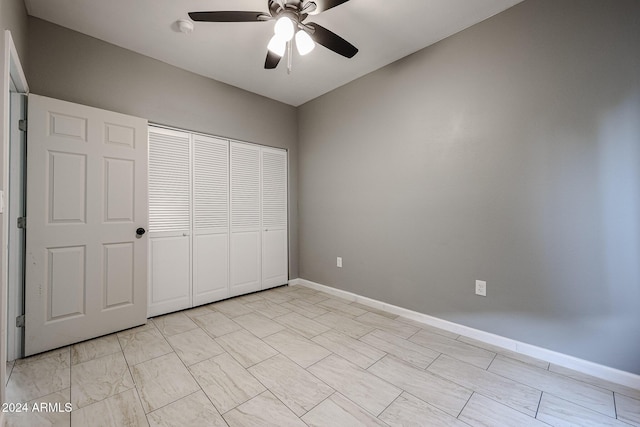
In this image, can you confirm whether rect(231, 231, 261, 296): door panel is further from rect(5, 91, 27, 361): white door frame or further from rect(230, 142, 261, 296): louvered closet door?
rect(5, 91, 27, 361): white door frame

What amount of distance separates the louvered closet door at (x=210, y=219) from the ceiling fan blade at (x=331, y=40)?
6.03 feet

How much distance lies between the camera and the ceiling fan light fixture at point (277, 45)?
1828mm

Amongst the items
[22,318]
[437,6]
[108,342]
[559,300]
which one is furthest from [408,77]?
[22,318]

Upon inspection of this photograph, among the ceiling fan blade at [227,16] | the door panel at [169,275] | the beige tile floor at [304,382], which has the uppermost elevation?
the ceiling fan blade at [227,16]

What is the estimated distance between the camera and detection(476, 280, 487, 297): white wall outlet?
2255 mm

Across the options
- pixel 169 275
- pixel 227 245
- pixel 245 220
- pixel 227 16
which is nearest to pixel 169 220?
pixel 169 275

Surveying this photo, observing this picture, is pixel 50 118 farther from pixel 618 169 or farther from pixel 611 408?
pixel 611 408

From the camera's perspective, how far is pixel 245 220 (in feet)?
11.5

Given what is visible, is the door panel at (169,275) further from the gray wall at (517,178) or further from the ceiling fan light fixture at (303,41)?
the ceiling fan light fixture at (303,41)

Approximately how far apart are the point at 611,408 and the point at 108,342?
3.53 meters

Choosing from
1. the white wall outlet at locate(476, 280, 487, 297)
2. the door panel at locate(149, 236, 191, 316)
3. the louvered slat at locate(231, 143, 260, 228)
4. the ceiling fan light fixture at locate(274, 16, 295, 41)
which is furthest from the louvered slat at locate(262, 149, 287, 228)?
the white wall outlet at locate(476, 280, 487, 297)

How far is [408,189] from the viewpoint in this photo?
275 cm

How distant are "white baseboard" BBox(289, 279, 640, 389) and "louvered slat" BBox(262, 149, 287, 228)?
5.39ft

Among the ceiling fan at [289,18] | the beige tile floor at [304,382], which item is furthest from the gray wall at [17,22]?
the beige tile floor at [304,382]
